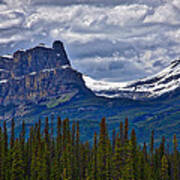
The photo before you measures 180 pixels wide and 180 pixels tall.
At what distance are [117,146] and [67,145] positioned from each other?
41310mm

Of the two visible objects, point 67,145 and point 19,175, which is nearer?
point 19,175

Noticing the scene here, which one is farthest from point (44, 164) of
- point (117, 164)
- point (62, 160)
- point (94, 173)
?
point (117, 164)

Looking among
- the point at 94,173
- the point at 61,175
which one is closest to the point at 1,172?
the point at 61,175

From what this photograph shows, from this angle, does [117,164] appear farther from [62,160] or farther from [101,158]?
[62,160]

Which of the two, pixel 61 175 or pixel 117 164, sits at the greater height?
pixel 117 164

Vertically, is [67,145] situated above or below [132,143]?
below

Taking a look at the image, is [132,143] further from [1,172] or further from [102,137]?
[1,172]

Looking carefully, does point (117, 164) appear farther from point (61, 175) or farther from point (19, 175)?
point (19, 175)

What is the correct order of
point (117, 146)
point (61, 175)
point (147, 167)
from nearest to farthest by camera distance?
point (117, 146) < point (61, 175) < point (147, 167)

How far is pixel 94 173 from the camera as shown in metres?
185

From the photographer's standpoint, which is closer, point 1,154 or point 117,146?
point 117,146

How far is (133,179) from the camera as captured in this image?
16225 centimetres

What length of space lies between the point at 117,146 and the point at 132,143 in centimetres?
728

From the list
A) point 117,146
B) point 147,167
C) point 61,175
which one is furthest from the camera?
point 147,167
